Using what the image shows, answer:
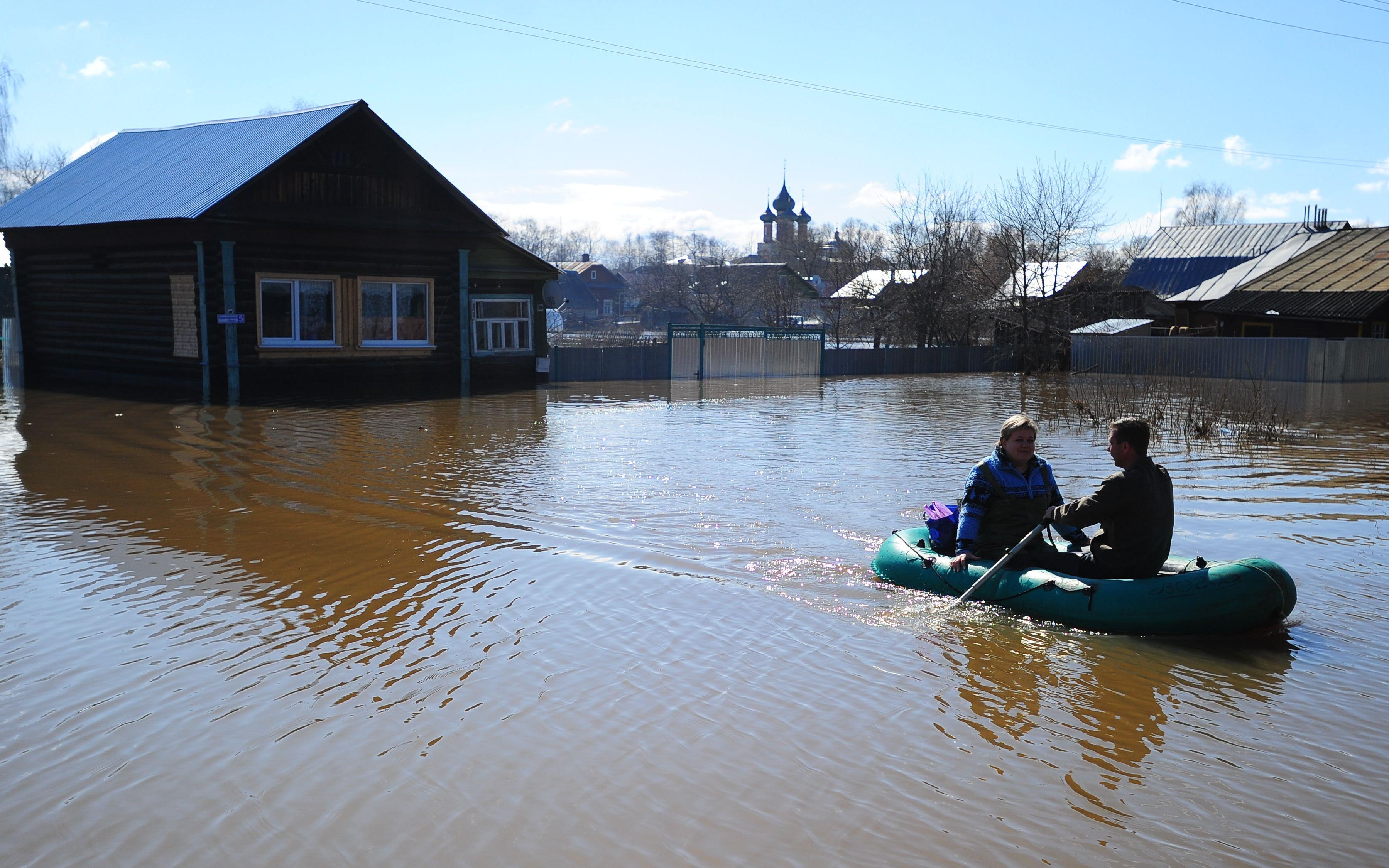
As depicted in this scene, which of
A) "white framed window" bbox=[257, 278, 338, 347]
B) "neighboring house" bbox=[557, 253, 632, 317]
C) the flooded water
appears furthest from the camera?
"neighboring house" bbox=[557, 253, 632, 317]

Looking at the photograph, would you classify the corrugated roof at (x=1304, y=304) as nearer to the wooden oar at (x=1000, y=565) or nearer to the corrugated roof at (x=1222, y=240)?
the corrugated roof at (x=1222, y=240)

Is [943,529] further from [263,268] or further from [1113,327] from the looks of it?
[1113,327]

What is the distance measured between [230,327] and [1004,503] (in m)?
18.3

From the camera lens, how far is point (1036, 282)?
4541 centimetres

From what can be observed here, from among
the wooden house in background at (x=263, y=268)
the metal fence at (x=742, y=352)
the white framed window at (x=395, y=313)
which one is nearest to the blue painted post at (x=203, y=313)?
the wooden house in background at (x=263, y=268)

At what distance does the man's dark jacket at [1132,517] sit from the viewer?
295 inches

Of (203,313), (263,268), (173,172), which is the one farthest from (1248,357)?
(173,172)

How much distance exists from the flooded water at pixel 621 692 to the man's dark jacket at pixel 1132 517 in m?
0.56

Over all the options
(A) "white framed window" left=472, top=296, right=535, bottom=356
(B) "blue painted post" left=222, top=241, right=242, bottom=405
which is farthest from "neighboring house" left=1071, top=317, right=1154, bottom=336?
(B) "blue painted post" left=222, top=241, right=242, bottom=405

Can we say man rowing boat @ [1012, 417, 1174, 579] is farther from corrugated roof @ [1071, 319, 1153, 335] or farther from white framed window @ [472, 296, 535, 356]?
corrugated roof @ [1071, 319, 1153, 335]

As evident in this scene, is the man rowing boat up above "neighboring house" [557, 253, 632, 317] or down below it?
below

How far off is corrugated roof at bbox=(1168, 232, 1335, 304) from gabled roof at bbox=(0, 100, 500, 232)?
33621 mm

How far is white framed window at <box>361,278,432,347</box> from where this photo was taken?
24938mm

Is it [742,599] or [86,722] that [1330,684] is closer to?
[742,599]
